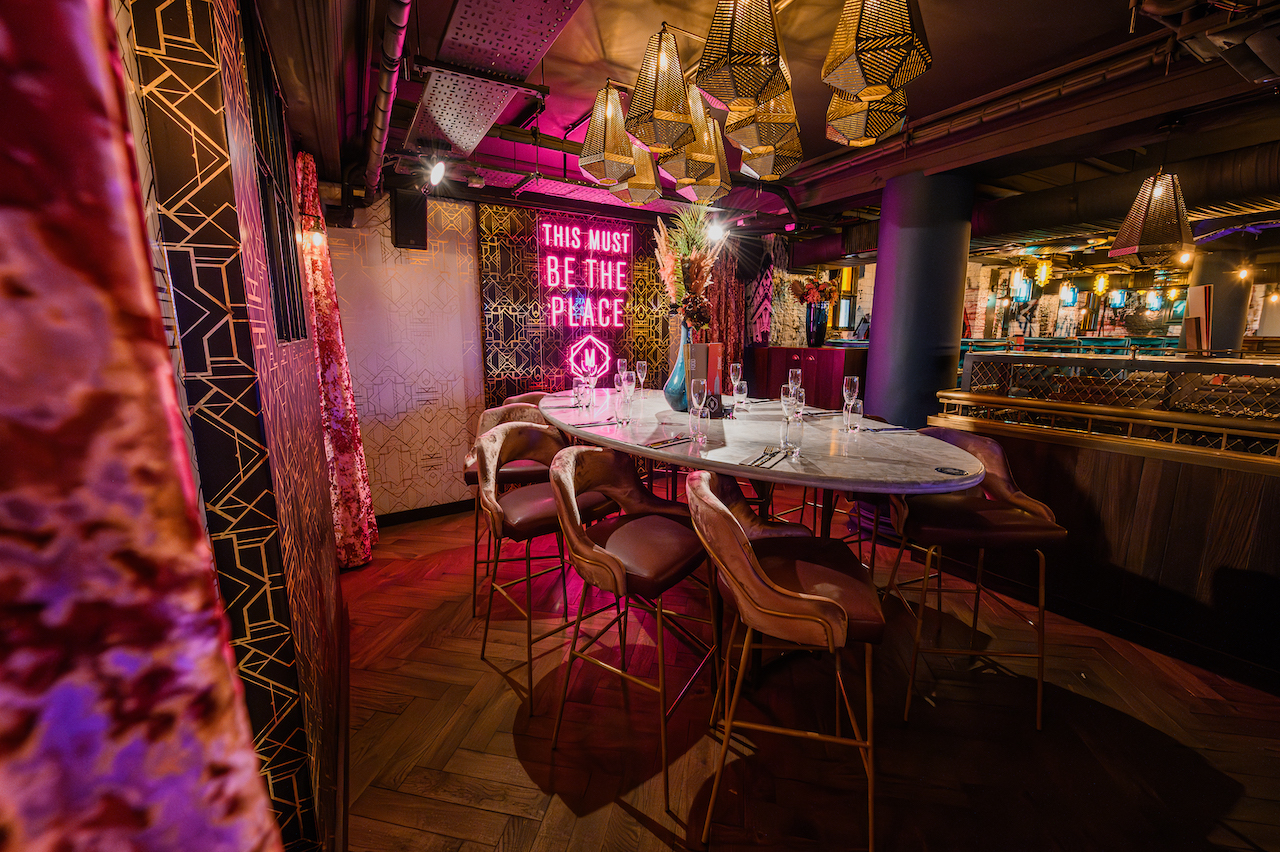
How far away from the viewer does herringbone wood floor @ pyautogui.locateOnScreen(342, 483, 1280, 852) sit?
1.63 m

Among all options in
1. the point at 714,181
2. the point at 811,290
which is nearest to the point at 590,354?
the point at 714,181

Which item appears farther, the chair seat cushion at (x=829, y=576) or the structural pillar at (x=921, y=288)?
the structural pillar at (x=921, y=288)

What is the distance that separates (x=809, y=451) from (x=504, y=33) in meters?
1.98

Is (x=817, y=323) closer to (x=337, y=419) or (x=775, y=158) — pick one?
(x=775, y=158)

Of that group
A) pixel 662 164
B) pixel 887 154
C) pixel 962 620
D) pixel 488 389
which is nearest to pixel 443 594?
pixel 488 389

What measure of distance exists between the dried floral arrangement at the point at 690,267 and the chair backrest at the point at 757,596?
55.6 inches

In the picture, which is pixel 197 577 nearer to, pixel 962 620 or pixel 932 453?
pixel 932 453

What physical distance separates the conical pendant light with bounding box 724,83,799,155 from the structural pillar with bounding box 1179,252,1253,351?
9.63 meters

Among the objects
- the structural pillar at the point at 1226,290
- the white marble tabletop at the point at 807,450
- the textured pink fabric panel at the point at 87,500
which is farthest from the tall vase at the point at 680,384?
the structural pillar at the point at 1226,290

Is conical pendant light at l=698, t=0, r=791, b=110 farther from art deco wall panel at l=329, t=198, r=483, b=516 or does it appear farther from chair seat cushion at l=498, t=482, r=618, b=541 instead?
art deco wall panel at l=329, t=198, r=483, b=516

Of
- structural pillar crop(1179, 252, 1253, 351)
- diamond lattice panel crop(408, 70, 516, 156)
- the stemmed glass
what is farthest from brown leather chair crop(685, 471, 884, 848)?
structural pillar crop(1179, 252, 1253, 351)

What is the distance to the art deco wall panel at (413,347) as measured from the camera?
4145mm

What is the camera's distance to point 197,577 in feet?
0.52

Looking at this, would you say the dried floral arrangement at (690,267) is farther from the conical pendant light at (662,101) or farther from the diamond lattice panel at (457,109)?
the diamond lattice panel at (457,109)
